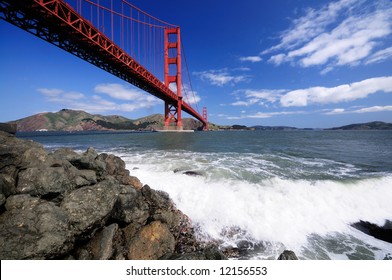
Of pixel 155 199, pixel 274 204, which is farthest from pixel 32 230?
pixel 274 204

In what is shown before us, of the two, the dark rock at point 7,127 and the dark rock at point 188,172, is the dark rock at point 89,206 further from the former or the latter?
the dark rock at point 7,127

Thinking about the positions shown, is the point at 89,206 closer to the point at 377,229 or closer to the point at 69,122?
the point at 377,229

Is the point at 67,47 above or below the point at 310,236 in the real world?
above

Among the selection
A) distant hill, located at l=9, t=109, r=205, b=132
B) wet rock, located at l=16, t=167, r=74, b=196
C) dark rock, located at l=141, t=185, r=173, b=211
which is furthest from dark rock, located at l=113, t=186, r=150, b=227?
distant hill, located at l=9, t=109, r=205, b=132

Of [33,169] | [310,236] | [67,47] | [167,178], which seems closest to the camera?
[33,169]

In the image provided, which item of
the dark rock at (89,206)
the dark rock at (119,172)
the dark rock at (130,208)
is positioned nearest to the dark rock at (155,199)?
the dark rock at (130,208)
